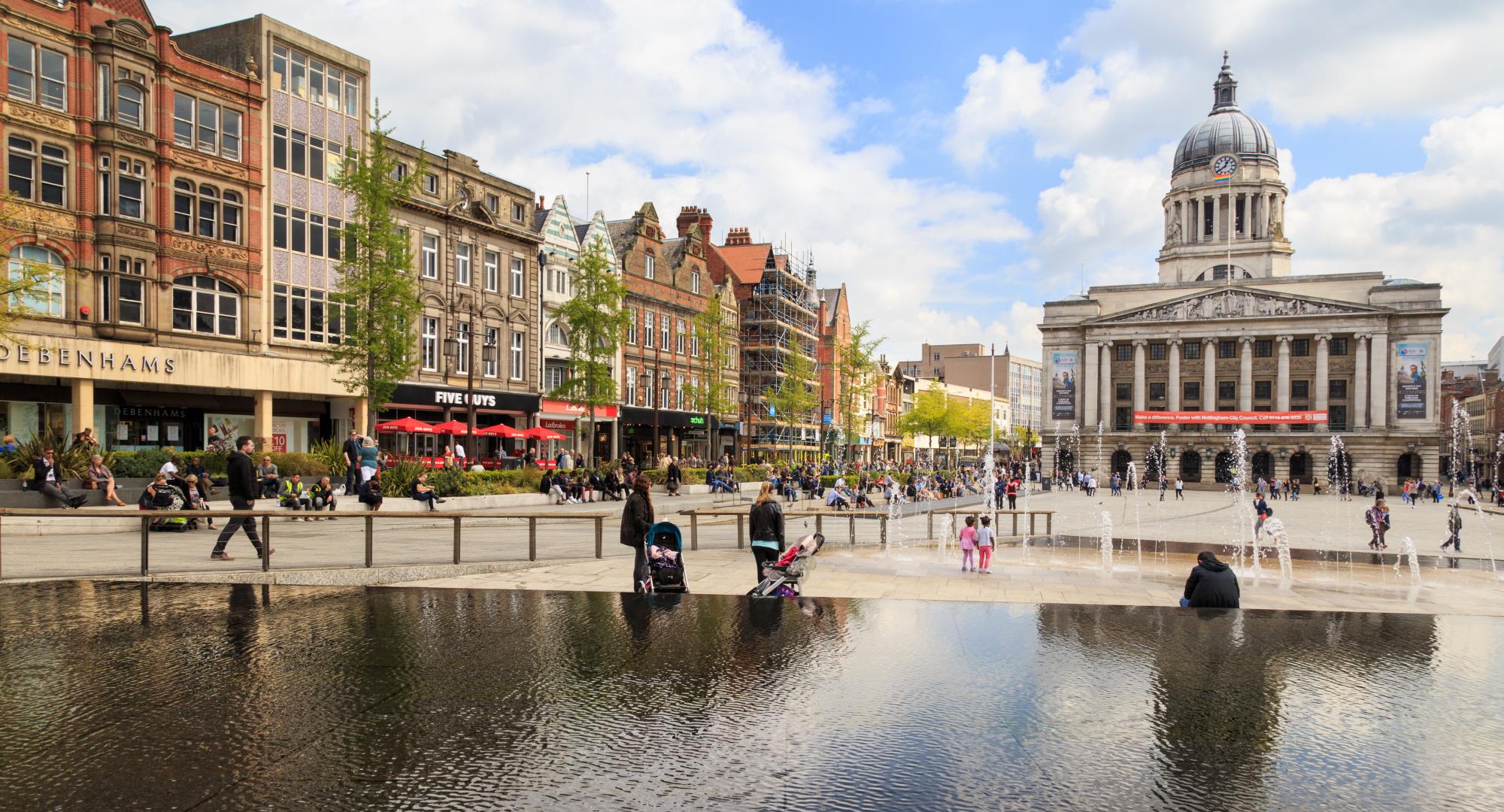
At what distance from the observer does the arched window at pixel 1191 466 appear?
89.8 metres

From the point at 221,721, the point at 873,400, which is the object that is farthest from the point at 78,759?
the point at 873,400

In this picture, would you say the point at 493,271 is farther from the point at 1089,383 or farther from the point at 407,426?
the point at 1089,383

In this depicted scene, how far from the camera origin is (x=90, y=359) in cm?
2897

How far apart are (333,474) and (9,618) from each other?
1684 cm

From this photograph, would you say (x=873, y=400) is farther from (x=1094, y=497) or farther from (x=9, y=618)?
(x=9, y=618)

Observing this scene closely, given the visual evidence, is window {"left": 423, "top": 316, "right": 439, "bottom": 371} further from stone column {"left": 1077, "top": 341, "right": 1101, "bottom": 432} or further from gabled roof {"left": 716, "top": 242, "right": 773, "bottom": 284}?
stone column {"left": 1077, "top": 341, "right": 1101, "bottom": 432}

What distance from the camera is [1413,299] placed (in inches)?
3401

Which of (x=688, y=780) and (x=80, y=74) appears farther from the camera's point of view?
(x=80, y=74)

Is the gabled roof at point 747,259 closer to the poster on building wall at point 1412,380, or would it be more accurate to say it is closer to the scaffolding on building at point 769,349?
the scaffolding on building at point 769,349

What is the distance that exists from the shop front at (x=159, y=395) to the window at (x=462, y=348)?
18.4ft

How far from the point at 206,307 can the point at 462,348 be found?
1206cm

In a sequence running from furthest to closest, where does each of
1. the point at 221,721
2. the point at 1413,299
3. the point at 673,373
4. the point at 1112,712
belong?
the point at 1413,299, the point at 673,373, the point at 1112,712, the point at 221,721

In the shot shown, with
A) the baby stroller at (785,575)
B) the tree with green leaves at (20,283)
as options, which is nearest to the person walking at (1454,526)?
the baby stroller at (785,575)

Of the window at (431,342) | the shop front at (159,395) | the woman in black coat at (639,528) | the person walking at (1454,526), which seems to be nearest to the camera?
the woman in black coat at (639,528)
